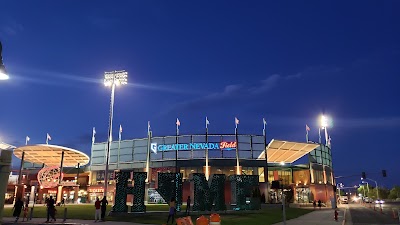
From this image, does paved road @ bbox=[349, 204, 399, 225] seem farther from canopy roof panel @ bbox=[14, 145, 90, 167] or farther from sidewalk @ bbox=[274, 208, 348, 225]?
canopy roof panel @ bbox=[14, 145, 90, 167]

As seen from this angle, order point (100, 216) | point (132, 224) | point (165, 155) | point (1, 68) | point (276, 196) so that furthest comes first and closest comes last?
point (165, 155) → point (276, 196) → point (100, 216) → point (132, 224) → point (1, 68)

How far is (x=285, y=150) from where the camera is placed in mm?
84625

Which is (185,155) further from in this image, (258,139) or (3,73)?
(3,73)

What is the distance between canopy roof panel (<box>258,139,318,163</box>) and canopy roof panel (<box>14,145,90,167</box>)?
39882 millimetres

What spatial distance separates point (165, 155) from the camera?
81.6 meters

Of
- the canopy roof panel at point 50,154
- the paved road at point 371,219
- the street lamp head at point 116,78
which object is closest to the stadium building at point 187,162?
the canopy roof panel at point 50,154

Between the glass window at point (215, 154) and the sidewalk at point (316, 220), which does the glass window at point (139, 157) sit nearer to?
the glass window at point (215, 154)

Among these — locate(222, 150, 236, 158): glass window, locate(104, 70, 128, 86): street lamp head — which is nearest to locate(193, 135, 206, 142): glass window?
locate(222, 150, 236, 158): glass window

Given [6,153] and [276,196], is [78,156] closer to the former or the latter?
→ [276,196]

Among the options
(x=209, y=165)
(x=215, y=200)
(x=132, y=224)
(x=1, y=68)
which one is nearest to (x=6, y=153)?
(x=1, y=68)

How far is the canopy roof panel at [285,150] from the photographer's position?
79.6m

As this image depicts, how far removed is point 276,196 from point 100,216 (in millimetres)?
51559

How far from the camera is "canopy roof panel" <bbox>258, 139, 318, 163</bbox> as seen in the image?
79550 millimetres

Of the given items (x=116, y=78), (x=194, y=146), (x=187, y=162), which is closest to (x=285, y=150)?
(x=194, y=146)
